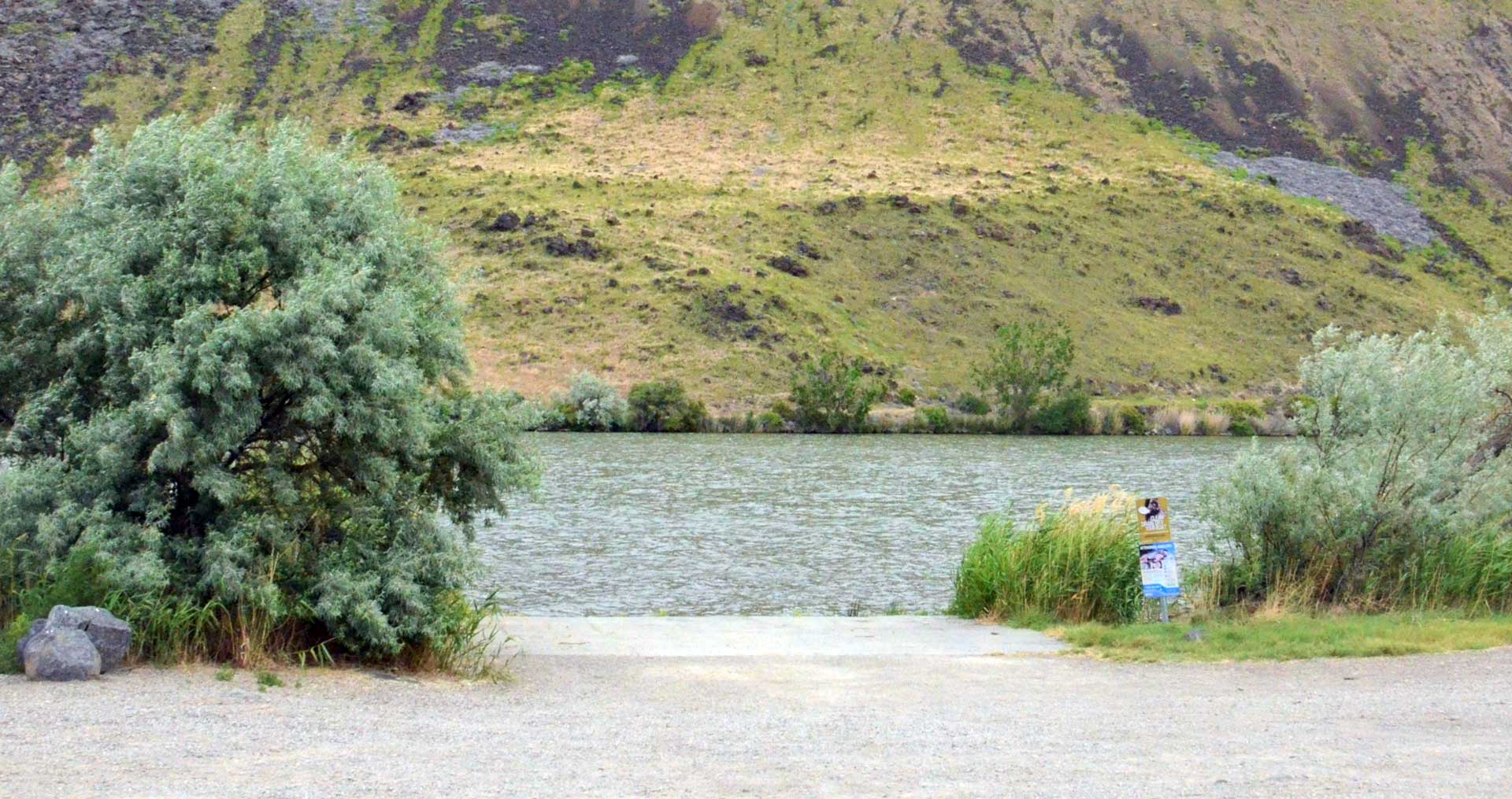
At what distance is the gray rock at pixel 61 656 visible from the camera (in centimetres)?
1021

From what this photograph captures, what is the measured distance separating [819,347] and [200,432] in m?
62.2

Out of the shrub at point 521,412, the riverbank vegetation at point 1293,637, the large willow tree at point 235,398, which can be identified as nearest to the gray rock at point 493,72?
the shrub at point 521,412

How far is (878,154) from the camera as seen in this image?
336 feet

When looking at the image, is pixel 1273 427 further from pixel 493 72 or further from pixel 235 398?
pixel 493 72

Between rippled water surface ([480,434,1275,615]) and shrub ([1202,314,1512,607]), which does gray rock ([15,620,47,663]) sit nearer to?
rippled water surface ([480,434,1275,615])

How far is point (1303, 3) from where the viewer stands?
13275cm

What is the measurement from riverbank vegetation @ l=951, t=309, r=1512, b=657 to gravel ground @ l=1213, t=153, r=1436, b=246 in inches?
3702

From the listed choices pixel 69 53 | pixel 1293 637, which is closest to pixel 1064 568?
pixel 1293 637

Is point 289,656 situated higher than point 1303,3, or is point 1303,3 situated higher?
point 1303,3

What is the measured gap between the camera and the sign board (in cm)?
1472

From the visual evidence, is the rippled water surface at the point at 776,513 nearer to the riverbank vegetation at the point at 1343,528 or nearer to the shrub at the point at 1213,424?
the riverbank vegetation at the point at 1343,528

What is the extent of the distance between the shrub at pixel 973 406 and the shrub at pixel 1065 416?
2.28m

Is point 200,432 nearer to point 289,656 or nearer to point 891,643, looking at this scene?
point 289,656

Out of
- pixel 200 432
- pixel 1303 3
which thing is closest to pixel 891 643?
pixel 200 432
